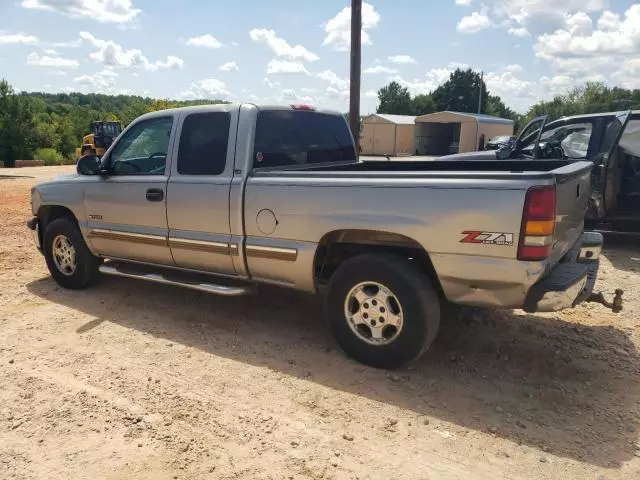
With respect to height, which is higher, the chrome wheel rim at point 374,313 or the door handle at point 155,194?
the door handle at point 155,194

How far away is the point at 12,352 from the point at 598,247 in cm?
476

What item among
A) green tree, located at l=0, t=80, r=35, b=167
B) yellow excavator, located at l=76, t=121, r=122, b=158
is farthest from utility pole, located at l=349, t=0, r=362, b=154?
green tree, located at l=0, t=80, r=35, b=167

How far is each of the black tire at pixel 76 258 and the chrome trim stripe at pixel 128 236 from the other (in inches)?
11.4

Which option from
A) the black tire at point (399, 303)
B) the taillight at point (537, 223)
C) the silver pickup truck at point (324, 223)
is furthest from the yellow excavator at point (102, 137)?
the taillight at point (537, 223)

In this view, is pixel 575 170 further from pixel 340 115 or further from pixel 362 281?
pixel 340 115

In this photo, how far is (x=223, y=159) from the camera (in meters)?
4.41

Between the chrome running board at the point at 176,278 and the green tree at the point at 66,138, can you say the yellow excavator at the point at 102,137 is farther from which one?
the green tree at the point at 66,138

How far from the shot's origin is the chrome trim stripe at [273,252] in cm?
405

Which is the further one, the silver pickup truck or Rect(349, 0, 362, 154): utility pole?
Rect(349, 0, 362, 154): utility pole

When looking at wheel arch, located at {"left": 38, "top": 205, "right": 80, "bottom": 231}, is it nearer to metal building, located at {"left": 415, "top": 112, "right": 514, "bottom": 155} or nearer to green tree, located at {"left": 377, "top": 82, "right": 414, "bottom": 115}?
metal building, located at {"left": 415, "top": 112, "right": 514, "bottom": 155}

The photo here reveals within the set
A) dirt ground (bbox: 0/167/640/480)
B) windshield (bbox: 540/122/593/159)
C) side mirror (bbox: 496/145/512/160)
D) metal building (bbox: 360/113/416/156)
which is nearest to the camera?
dirt ground (bbox: 0/167/640/480)

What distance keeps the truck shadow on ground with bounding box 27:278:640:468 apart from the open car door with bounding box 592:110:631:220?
303 cm

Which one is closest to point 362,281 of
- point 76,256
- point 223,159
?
point 223,159

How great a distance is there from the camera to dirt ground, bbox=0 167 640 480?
282 centimetres
